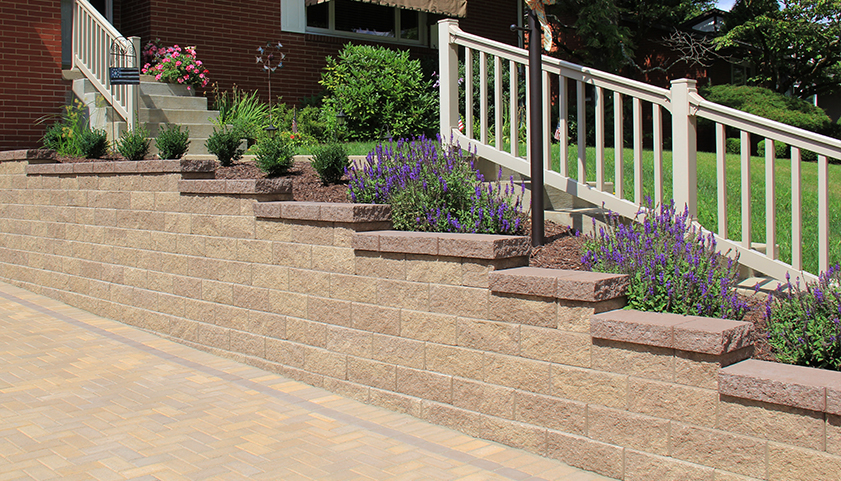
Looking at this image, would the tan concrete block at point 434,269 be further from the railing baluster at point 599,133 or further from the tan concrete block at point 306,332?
the railing baluster at point 599,133

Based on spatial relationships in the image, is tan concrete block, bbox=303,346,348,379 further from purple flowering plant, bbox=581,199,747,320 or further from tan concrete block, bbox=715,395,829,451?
tan concrete block, bbox=715,395,829,451

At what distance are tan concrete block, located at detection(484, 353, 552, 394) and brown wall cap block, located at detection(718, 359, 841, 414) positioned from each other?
1017mm

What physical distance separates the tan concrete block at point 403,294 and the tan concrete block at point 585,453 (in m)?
1.17

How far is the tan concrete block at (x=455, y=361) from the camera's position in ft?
14.8

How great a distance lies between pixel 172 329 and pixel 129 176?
62.0 inches

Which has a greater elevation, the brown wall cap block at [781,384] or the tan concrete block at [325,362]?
the brown wall cap block at [781,384]

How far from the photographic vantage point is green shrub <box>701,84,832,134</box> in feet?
52.4

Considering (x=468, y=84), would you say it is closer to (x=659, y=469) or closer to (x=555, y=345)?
(x=555, y=345)

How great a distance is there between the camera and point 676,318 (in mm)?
3771

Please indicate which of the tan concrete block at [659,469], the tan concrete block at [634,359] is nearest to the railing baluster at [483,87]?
the tan concrete block at [634,359]

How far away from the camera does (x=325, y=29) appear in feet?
46.4

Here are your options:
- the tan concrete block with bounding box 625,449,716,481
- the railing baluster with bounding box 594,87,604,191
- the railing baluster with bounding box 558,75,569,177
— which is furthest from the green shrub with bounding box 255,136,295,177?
the tan concrete block with bounding box 625,449,716,481

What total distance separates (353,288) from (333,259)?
284mm

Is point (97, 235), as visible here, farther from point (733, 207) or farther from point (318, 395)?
point (733, 207)
